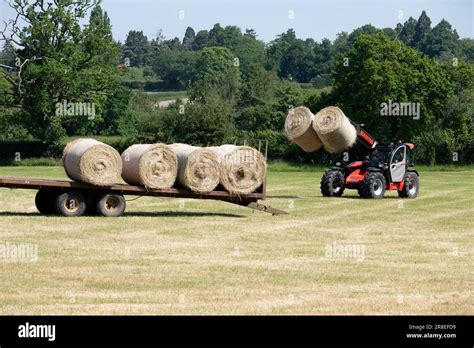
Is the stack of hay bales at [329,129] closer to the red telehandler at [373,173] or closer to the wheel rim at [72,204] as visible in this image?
the red telehandler at [373,173]

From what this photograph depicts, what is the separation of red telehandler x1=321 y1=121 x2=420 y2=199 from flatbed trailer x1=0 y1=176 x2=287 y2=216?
7.84 metres

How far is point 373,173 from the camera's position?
33.4m

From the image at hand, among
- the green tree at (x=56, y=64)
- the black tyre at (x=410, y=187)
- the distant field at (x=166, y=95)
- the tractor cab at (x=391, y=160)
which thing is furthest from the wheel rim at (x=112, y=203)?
the distant field at (x=166, y=95)

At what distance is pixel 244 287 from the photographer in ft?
50.1

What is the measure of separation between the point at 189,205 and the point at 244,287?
1488cm

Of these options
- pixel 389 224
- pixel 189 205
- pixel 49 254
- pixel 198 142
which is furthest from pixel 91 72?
pixel 49 254

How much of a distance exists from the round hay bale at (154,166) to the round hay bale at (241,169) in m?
1.17

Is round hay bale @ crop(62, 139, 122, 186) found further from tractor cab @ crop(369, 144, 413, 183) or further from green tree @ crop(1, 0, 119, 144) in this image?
green tree @ crop(1, 0, 119, 144)

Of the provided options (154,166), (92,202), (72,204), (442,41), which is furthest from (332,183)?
(442,41)

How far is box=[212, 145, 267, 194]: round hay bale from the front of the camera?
26.0 metres

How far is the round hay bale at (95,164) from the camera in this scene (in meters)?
24.9

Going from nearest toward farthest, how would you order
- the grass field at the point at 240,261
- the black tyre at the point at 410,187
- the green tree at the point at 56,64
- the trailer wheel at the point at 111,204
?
1. the grass field at the point at 240,261
2. the trailer wheel at the point at 111,204
3. the black tyre at the point at 410,187
4. the green tree at the point at 56,64

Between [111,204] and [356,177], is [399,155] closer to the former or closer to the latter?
[356,177]

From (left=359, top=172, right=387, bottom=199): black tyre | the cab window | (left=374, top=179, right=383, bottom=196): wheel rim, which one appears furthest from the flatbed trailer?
the cab window
